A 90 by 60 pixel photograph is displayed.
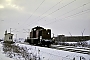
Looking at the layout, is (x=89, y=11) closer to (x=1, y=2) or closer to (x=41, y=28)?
(x=1, y=2)

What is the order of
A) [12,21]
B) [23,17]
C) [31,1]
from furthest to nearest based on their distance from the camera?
[23,17], [12,21], [31,1]

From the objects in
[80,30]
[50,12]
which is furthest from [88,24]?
[50,12]

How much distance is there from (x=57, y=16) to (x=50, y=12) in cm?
34

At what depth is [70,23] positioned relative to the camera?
12.6 ft

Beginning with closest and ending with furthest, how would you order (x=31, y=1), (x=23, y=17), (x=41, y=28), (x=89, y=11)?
(x=89, y=11)
(x=31, y=1)
(x=23, y=17)
(x=41, y=28)

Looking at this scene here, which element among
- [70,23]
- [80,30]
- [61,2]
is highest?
[61,2]

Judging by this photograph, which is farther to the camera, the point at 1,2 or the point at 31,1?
the point at 31,1

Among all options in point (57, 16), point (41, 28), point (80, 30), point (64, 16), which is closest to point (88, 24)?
point (80, 30)

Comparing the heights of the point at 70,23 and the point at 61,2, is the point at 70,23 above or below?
below

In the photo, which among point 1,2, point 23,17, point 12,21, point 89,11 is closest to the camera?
point 89,11

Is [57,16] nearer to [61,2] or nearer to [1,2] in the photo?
[61,2]

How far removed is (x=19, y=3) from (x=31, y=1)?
41 centimetres

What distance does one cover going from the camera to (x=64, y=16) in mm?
4137

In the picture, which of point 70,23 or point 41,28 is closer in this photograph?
point 70,23
